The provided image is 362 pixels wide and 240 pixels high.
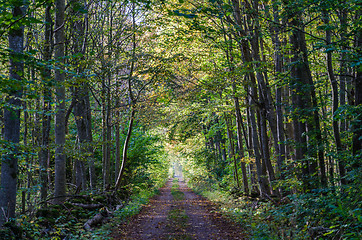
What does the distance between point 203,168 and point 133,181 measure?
31.1 ft

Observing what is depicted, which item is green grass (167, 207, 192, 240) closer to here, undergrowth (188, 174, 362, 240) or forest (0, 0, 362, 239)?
forest (0, 0, 362, 239)

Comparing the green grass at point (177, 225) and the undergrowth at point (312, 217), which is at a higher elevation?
the undergrowth at point (312, 217)

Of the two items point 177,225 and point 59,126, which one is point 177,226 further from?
point 59,126

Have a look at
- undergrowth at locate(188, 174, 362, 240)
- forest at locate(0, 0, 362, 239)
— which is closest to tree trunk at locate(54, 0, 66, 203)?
forest at locate(0, 0, 362, 239)

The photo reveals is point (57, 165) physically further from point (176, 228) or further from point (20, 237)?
point (176, 228)

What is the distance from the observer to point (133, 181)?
60.0 feet

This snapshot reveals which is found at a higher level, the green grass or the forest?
the forest

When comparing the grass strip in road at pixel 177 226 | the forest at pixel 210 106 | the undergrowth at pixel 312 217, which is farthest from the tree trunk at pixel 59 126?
the undergrowth at pixel 312 217

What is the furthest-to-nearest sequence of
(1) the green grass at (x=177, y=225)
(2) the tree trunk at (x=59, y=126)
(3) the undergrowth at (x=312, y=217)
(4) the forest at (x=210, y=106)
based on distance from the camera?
(2) the tree trunk at (x=59, y=126), (1) the green grass at (x=177, y=225), (4) the forest at (x=210, y=106), (3) the undergrowth at (x=312, y=217)

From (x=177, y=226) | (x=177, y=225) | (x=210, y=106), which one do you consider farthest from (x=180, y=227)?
(x=210, y=106)

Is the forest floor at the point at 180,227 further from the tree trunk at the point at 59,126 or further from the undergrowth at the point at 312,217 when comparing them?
the tree trunk at the point at 59,126

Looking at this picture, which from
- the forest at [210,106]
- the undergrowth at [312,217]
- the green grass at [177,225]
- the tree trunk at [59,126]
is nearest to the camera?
the undergrowth at [312,217]

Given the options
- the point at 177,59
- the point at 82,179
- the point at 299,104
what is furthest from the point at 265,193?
the point at 82,179

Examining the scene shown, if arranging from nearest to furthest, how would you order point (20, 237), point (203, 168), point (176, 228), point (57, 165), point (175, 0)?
point (20, 237) < point (57, 165) < point (176, 228) < point (175, 0) < point (203, 168)
